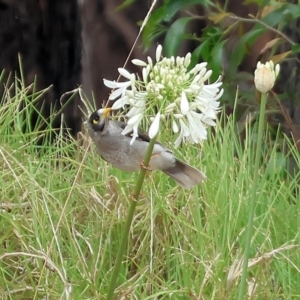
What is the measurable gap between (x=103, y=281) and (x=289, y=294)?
35cm

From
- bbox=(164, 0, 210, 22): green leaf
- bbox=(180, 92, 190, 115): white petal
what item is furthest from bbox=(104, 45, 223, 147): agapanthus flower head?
bbox=(164, 0, 210, 22): green leaf

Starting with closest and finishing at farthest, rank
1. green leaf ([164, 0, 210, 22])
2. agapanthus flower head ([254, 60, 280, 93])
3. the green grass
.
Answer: agapanthus flower head ([254, 60, 280, 93]) < the green grass < green leaf ([164, 0, 210, 22])

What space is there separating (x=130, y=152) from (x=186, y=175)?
0.24m

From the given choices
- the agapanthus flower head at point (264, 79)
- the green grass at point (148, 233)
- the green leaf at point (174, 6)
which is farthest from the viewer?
the green leaf at point (174, 6)

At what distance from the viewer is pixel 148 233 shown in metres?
1.43

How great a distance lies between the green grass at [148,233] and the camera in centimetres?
126

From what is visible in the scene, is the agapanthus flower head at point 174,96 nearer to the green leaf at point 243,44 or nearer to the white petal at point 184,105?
the white petal at point 184,105

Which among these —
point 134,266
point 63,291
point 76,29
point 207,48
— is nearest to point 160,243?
point 134,266

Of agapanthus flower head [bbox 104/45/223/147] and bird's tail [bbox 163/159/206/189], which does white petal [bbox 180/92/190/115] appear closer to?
agapanthus flower head [bbox 104/45/223/147]

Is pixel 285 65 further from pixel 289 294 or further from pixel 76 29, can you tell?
pixel 289 294

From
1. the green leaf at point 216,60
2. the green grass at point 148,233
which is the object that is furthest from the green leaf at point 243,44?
the green grass at point 148,233

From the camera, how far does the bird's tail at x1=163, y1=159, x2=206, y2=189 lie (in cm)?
131

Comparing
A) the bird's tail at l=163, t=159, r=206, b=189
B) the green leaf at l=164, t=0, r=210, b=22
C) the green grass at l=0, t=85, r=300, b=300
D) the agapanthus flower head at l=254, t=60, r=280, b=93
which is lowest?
the green grass at l=0, t=85, r=300, b=300

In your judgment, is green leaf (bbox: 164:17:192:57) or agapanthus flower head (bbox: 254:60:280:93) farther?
green leaf (bbox: 164:17:192:57)
